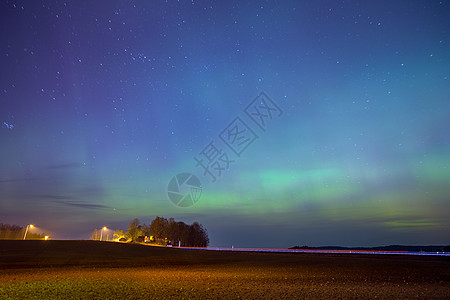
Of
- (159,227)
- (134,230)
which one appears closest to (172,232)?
(159,227)

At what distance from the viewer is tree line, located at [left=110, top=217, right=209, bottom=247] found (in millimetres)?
112625

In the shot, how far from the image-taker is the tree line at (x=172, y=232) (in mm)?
112625

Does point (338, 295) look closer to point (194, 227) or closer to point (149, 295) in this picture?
point (149, 295)

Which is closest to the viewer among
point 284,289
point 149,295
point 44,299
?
point 44,299

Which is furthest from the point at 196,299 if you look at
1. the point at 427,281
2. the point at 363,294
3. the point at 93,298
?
the point at 427,281

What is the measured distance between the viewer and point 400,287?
1422cm

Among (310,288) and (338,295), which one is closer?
(338,295)

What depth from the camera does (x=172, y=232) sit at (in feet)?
371

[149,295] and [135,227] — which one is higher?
[135,227]

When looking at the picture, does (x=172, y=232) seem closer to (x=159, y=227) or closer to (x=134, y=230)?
(x=159, y=227)

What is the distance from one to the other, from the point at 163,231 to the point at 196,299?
107852 mm

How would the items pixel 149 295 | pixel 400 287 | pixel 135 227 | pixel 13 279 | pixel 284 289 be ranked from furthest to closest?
pixel 135 227 < pixel 13 279 < pixel 400 287 < pixel 284 289 < pixel 149 295

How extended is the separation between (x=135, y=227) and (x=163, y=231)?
632 inches

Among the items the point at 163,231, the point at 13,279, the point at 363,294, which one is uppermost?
the point at 163,231
